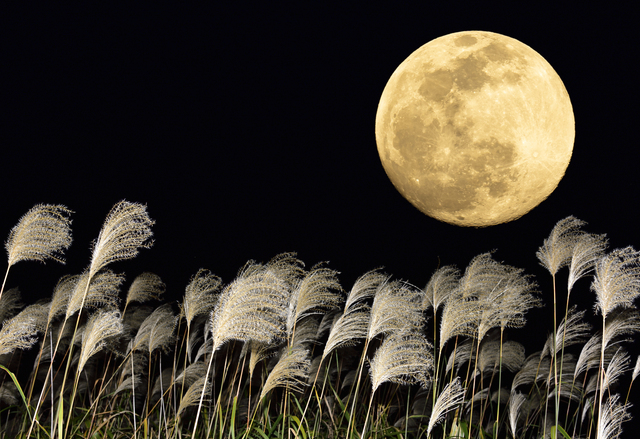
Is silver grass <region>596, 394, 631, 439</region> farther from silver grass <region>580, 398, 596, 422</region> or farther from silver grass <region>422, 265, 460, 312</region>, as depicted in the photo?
silver grass <region>422, 265, 460, 312</region>

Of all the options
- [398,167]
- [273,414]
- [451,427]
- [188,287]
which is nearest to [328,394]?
[273,414]

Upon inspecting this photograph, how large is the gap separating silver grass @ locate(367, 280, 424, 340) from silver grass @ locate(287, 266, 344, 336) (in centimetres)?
32

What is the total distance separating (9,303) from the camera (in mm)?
4559

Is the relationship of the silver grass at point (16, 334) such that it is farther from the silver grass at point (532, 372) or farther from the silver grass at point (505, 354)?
the silver grass at point (532, 372)

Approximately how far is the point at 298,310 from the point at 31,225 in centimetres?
164

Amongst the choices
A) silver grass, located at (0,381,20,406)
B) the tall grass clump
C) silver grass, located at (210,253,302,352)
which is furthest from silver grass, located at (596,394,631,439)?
silver grass, located at (0,381,20,406)

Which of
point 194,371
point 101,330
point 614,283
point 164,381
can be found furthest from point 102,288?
point 614,283

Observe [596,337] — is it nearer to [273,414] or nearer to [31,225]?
[273,414]

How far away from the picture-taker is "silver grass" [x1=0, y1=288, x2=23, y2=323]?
175 inches

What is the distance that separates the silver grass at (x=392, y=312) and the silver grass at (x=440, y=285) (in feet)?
2.05

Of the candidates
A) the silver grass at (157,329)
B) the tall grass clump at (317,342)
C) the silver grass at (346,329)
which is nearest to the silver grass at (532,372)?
the tall grass clump at (317,342)

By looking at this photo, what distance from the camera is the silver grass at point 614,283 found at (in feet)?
10.0

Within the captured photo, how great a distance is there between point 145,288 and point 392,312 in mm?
2162

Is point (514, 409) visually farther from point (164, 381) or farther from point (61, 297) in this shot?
point (61, 297)
